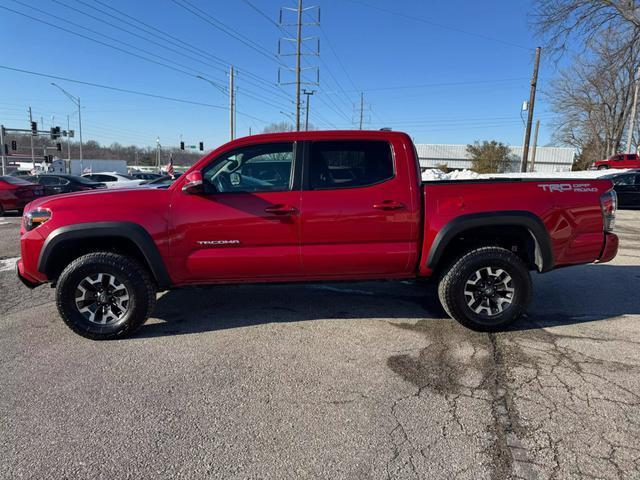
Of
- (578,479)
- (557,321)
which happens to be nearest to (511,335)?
(557,321)

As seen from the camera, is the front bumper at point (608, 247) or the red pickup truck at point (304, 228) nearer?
the red pickup truck at point (304, 228)

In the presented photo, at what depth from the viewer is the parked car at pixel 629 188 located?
1677 cm

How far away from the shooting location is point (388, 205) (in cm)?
385

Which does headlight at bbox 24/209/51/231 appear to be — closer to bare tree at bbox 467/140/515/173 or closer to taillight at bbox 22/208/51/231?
taillight at bbox 22/208/51/231

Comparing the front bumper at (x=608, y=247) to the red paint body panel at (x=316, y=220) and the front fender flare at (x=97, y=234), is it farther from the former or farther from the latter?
the front fender flare at (x=97, y=234)

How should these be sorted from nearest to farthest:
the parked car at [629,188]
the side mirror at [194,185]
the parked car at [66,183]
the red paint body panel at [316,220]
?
the side mirror at [194,185], the red paint body panel at [316,220], the parked car at [66,183], the parked car at [629,188]

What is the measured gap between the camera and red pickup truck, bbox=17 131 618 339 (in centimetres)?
378

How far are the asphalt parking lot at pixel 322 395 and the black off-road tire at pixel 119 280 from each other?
0.46 ft

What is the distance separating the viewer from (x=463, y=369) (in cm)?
330

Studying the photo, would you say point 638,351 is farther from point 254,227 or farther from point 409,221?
point 254,227

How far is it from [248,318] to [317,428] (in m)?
2.04

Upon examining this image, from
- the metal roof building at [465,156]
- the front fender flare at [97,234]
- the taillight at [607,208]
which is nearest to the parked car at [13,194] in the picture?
the front fender flare at [97,234]

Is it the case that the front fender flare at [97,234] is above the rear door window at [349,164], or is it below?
below

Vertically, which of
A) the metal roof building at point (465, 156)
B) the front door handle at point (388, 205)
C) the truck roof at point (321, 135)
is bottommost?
the front door handle at point (388, 205)
